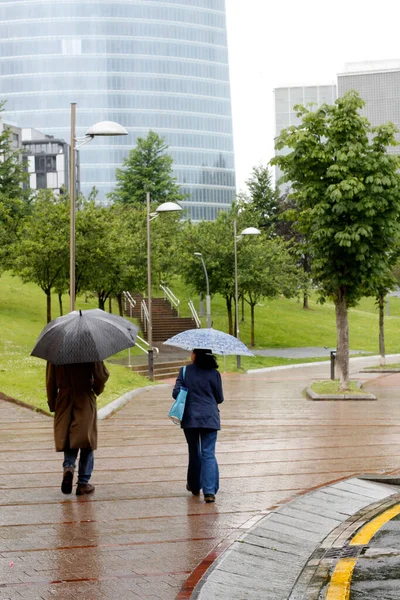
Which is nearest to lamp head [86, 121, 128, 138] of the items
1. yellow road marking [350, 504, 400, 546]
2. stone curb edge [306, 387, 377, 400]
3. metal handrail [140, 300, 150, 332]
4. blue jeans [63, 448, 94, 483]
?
stone curb edge [306, 387, 377, 400]

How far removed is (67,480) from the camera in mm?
9867

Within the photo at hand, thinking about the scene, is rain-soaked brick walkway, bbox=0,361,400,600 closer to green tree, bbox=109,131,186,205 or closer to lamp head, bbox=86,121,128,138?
lamp head, bbox=86,121,128,138

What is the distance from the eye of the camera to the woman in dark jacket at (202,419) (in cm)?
954

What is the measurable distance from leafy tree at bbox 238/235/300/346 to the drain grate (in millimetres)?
46898

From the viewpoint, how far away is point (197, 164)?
524 feet

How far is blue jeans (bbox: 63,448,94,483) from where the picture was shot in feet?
32.1

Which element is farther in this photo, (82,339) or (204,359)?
(204,359)

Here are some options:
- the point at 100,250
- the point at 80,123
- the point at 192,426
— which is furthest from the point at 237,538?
the point at 80,123

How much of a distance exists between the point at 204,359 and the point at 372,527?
7.82 feet

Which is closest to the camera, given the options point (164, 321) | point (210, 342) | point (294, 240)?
point (210, 342)

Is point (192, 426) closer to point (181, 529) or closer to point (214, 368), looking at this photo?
point (214, 368)

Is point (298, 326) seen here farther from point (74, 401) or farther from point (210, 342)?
point (74, 401)

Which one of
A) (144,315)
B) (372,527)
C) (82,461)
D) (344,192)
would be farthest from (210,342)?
(144,315)

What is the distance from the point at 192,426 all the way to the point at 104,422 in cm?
863
